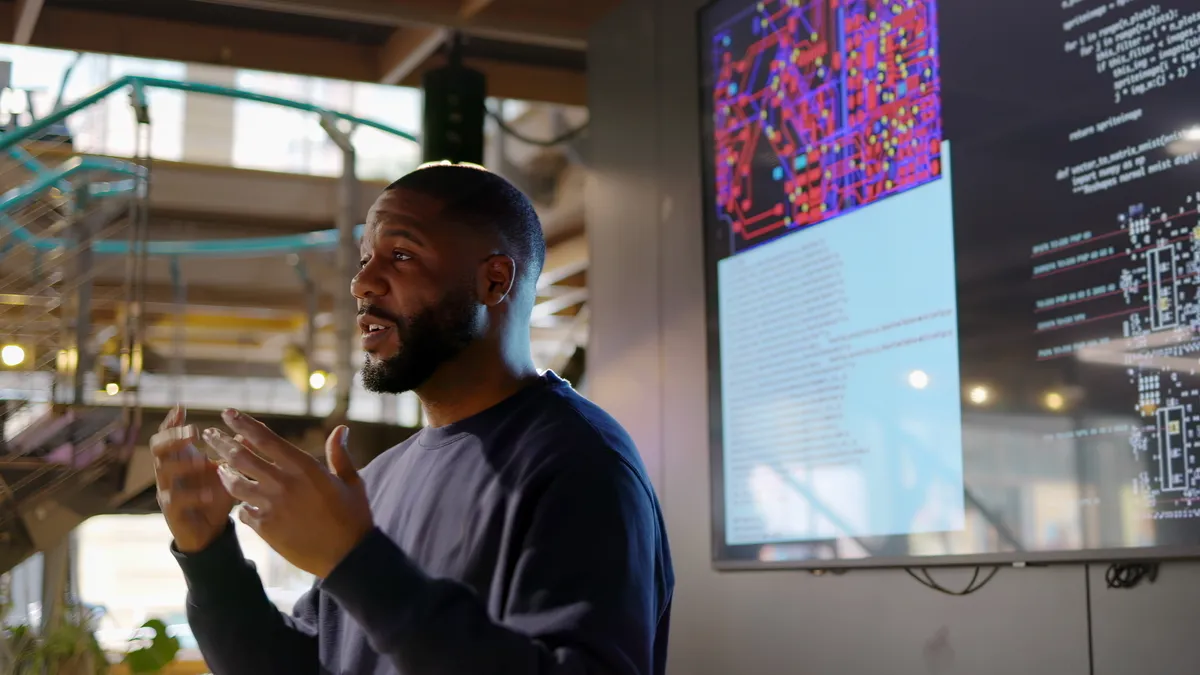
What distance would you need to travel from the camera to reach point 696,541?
11.1 ft

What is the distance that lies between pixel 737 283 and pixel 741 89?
481mm

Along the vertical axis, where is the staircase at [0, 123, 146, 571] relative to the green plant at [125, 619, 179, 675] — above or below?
above

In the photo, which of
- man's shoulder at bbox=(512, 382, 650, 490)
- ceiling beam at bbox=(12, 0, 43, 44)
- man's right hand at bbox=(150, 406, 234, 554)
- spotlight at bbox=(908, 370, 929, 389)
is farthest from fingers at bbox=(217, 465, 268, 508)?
ceiling beam at bbox=(12, 0, 43, 44)

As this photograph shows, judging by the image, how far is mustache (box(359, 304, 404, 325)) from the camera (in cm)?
136

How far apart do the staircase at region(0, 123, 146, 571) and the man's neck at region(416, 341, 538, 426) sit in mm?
3120

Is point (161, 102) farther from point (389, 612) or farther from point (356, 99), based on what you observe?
point (389, 612)

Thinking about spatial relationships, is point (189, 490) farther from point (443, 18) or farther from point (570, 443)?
point (443, 18)

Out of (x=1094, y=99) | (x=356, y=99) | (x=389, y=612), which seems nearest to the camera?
(x=389, y=612)

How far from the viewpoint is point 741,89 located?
128 inches

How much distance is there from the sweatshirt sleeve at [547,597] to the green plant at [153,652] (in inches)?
105

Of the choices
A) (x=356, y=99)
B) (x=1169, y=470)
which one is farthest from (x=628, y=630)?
(x=356, y=99)

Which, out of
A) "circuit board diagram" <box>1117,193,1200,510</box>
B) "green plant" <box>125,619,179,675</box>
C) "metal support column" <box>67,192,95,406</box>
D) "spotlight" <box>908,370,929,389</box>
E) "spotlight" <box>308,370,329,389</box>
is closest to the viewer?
"circuit board diagram" <box>1117,193,1200,510</box>

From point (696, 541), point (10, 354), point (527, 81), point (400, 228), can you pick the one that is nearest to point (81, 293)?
point (10, 354)

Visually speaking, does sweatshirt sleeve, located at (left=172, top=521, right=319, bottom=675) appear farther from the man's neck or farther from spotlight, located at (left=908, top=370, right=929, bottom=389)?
spotlight, located at (left=908, top=370, right=929, bottom=389)
